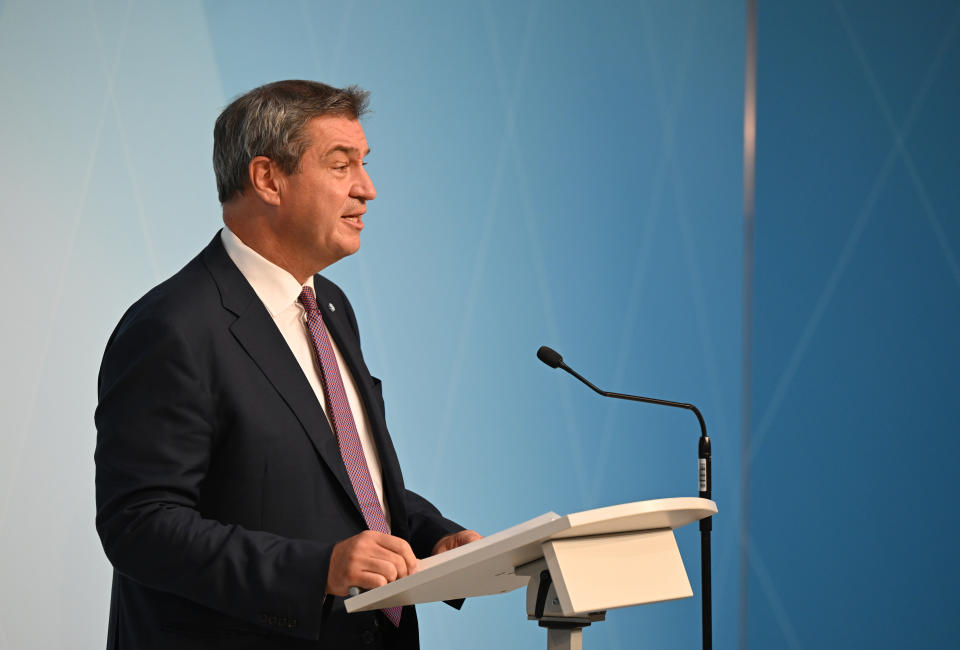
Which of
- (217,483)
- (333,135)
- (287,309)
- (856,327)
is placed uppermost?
(333,135)

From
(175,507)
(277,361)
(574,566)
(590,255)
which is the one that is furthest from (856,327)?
(175,507)

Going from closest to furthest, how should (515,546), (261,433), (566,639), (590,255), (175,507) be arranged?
(515,546), (566,639), (175,507), (261,433), (590,255)

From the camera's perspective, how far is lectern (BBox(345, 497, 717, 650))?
1.37 meters

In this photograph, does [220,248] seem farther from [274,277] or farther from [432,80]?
[432,80]

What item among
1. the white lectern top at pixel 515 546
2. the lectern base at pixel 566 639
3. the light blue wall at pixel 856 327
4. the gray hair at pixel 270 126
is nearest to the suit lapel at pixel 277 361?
the gray hair at pixel 270 126

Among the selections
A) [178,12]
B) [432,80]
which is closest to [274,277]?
[178,12]

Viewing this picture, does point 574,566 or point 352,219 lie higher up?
point 352,219

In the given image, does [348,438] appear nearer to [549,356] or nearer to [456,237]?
[549,356]

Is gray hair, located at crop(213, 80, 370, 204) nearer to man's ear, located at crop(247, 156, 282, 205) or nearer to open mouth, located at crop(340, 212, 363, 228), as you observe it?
man's ear, located at crop(247, 156, 282, 205)

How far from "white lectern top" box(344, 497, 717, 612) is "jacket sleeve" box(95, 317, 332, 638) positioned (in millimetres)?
190

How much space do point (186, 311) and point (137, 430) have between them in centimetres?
22

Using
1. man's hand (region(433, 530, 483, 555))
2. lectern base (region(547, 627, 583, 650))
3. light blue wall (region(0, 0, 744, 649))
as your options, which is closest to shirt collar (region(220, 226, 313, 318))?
man's hand (region(433, 530, 483, 555))

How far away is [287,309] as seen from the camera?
2.03 m

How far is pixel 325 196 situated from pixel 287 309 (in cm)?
24
